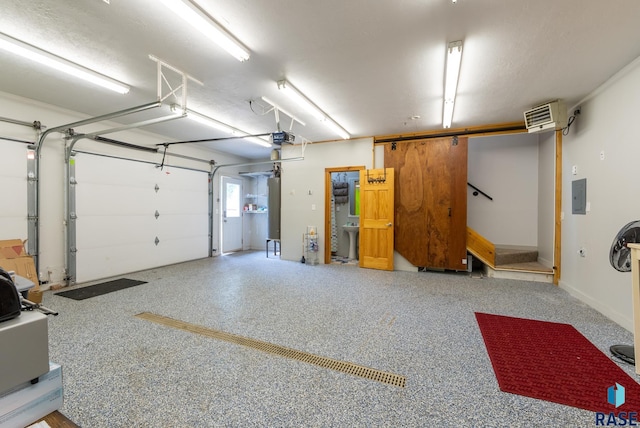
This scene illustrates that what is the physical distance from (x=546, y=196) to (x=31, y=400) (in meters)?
6.52

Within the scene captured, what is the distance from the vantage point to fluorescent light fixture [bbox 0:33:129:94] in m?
2.51

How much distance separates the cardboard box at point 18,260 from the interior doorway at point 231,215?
4014 millimetres

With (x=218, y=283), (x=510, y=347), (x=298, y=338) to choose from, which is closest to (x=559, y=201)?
(x=510, y=347)

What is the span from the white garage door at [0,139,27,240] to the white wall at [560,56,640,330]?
24.7 ft

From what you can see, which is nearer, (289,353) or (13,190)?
(289,353)

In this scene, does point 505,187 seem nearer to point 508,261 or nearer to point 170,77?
point 508,261

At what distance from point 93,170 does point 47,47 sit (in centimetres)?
254

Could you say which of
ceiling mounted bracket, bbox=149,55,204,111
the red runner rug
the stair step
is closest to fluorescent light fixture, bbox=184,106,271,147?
ceiling mounted bracket, bbox=149,55,204,111

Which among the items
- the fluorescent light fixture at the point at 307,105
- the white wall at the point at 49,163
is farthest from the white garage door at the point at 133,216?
the fluorescent light fixture at the point at 307,105

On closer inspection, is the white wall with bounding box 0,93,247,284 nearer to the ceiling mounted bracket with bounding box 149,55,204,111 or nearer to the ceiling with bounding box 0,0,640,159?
the ceiling with bounding box 0,0,640,159

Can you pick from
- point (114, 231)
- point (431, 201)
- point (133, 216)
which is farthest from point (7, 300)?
point (431, 201)

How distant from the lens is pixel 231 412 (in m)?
1.65

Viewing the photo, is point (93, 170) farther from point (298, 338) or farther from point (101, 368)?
point (298, 338)

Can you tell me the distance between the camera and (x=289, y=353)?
2.34 meters
